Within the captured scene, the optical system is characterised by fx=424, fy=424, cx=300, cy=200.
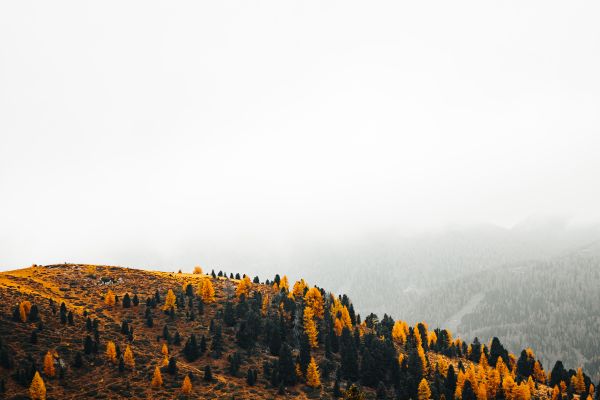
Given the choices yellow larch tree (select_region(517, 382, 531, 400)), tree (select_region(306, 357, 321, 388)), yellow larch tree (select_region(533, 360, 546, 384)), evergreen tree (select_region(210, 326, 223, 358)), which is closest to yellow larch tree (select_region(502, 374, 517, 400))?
yellow larch tree (select_region(517, 382, 531, 400))

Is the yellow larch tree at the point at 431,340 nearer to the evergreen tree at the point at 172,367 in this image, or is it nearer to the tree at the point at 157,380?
the evergreen tree at the point at 172,367

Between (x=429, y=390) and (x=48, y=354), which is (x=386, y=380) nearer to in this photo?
(x=429, y=390)

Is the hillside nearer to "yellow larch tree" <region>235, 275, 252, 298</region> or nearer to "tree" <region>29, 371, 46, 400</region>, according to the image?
"tree" <region>29, 371, 46, 400</region>

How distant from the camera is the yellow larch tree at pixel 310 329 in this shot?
387 ft

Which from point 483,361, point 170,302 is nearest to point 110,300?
point 170,302

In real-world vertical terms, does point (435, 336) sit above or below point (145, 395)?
below

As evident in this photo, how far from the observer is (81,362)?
8494 cm

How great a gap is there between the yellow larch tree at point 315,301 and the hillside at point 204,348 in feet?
1.33

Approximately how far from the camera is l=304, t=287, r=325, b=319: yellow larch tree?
132875 millimetres

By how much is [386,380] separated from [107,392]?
67046 millimetres

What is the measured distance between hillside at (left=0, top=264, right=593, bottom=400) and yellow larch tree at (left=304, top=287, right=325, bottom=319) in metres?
0.41

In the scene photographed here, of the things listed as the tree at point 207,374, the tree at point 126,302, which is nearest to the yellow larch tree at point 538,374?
the tree at point 207,374

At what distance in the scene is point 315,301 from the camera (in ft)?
438

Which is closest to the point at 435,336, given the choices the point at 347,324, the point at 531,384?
the point at 531,384
